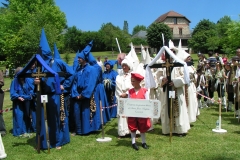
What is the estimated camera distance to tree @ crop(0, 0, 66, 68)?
20.5 metres

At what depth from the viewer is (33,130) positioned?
8.81 meters

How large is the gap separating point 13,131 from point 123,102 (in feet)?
13.4

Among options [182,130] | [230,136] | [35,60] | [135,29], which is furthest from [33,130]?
[135,29]

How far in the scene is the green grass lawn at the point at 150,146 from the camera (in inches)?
243

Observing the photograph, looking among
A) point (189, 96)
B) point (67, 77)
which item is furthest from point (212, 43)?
point (67, 77)

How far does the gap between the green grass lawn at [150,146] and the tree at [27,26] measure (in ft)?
42.6

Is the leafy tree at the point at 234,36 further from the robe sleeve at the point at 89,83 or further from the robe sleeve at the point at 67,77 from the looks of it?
the robe sleeve at the point at 67,77

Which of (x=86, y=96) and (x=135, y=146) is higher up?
(x=86, y=96)

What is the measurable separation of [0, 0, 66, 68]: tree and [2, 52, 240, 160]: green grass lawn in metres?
13.0

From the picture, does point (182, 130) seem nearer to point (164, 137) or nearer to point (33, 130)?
point (164, 137)

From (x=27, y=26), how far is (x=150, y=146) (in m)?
17.0

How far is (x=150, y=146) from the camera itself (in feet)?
22.3

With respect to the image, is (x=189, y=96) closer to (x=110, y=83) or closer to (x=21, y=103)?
(x=110, y=83)

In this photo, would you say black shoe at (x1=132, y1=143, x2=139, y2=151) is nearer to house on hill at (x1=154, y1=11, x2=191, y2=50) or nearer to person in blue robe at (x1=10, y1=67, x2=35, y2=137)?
person in blue robe at (x1=10, y1=67, x2=35, y2=137)
